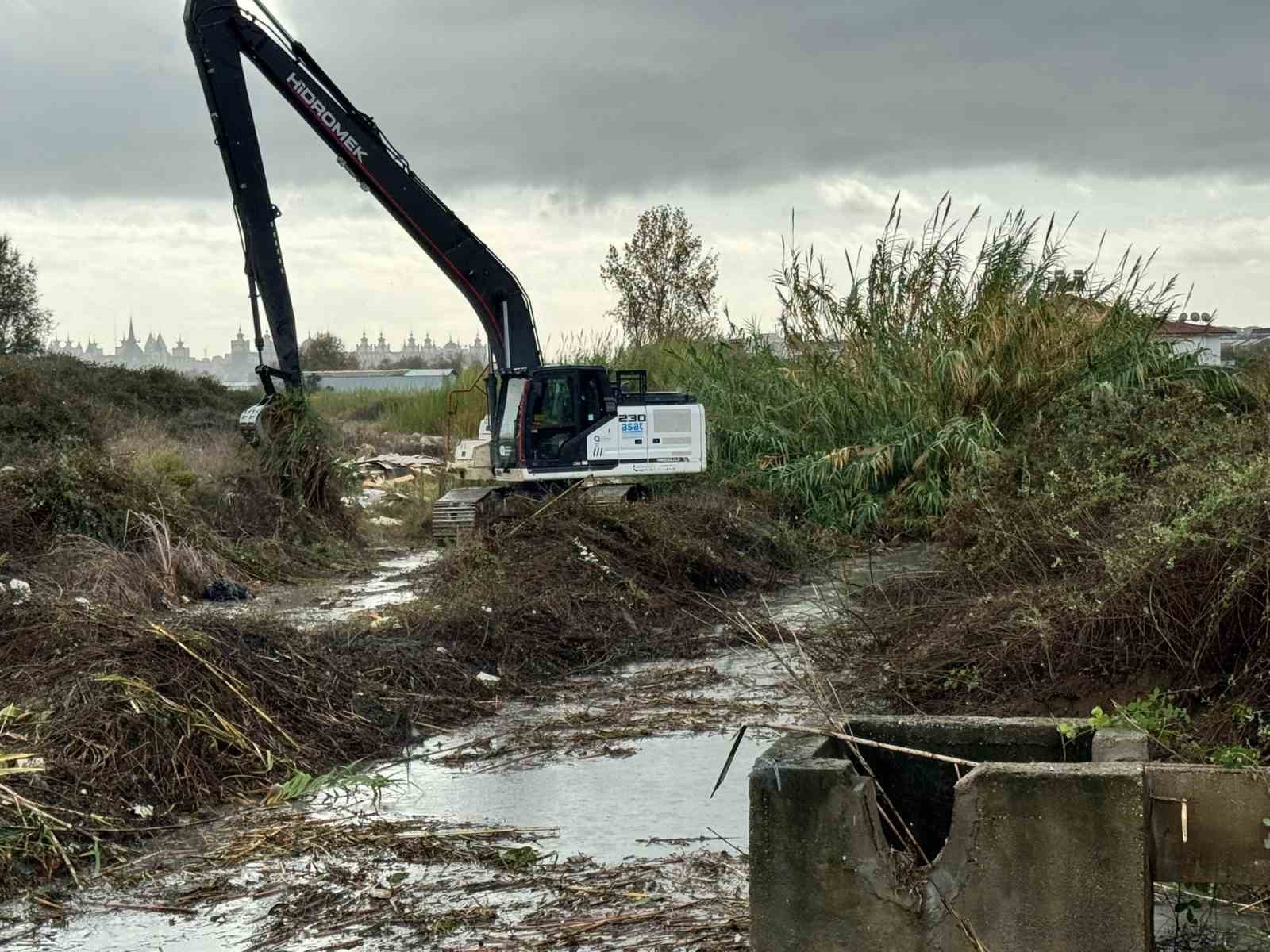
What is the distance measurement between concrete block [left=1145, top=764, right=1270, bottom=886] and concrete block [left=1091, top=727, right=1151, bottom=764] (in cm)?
23

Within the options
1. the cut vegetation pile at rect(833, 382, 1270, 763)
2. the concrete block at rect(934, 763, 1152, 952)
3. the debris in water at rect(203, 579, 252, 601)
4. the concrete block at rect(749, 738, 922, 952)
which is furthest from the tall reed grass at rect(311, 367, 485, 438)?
the concrete block at rect(934, 763, 1152, 952)

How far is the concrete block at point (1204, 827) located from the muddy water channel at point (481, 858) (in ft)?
5.55

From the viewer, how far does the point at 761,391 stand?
80.0 feet

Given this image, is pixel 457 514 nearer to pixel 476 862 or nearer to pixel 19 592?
pixel 19 592

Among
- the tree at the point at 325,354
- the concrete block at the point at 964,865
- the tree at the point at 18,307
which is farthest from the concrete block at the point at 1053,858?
the tree at the point at 325,354

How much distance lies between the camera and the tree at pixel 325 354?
281 feet

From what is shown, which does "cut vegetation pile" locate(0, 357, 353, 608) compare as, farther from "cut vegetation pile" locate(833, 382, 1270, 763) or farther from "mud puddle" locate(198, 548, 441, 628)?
"cut vegetation pile" locate(833, 382, 1270, 763)

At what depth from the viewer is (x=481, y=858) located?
273 inches

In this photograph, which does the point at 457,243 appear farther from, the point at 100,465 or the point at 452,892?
the point at 452,892

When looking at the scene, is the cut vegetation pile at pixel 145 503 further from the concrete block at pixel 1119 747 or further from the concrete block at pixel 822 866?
the concrete block at pixel 1119 747

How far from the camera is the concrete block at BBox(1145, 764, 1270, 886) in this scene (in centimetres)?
470

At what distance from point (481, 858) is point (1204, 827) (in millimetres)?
3485

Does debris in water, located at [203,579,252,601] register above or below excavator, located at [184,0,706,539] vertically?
below

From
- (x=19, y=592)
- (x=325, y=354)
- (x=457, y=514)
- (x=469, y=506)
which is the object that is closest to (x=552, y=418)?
(x=469, y=506)
